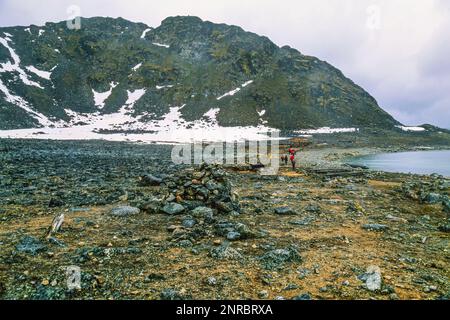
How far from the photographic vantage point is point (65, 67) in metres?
137

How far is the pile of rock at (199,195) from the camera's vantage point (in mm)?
12352

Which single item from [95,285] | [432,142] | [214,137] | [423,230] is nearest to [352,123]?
[432,142]

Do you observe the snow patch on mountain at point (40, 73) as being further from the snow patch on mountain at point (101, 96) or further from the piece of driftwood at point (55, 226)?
the piece of driftwood at point (55, 226)

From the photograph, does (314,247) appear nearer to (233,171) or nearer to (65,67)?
(233,171)

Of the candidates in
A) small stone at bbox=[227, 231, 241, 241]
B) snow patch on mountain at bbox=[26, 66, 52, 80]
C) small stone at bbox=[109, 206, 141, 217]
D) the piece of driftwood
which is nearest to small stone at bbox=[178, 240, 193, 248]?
small stone at bbox=[227, 231, 241, 241]

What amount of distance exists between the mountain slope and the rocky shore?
89.1 m

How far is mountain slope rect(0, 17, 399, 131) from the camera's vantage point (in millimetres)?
113256

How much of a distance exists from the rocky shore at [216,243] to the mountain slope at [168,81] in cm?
8912

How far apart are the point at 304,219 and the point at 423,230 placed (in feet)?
12.6

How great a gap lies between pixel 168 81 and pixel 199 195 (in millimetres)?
135129

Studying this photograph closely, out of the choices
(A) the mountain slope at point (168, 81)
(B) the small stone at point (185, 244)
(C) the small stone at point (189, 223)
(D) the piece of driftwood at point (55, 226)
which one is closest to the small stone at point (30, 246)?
(D) the piece of driftwood at point (55, 226)

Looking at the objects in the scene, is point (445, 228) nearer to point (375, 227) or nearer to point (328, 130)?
point (375, 227)

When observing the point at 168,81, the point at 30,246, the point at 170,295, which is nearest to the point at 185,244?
the point at 170,295
